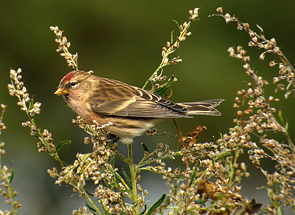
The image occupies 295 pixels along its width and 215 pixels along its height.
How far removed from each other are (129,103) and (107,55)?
8.24 ft

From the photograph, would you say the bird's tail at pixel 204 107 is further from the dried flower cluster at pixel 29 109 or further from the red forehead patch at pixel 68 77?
the dried flower cluster at pixel 29 109

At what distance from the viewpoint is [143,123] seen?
114 inches

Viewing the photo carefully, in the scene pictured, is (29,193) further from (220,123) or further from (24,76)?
(220,123)

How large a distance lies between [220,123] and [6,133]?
113 inches

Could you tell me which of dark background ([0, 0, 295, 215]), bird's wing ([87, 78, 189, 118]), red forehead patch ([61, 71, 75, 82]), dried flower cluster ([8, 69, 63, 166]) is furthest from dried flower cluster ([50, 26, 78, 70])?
dark background ([0, 0, 295, 215])

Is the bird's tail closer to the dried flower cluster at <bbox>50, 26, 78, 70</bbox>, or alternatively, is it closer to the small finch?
the small finch

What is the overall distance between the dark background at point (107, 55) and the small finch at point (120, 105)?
192 cm

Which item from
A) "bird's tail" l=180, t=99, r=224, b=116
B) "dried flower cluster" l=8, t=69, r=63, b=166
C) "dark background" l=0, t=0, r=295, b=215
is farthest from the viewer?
Answer: "dark background" l=0, t=0, r=295, b=215

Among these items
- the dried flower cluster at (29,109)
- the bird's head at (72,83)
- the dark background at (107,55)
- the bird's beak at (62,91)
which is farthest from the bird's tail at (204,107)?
the dark background at (107,55)

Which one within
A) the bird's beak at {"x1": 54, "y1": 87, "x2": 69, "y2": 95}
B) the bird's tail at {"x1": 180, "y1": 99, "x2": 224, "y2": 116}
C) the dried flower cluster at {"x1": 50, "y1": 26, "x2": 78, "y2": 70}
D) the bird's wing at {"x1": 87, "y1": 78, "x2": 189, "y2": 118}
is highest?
the bird's beak at {"x1": 54, "y1": 87, "x2": 69, "y2": 95}

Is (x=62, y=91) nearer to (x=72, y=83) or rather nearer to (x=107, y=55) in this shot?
(x=72, y=83)

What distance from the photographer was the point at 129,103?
9.60 ft

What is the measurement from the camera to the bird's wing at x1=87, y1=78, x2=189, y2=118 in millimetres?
2814

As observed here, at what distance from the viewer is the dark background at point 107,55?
4.83 metres
